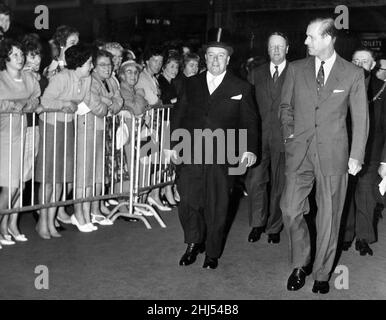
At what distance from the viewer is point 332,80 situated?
4.30 metres

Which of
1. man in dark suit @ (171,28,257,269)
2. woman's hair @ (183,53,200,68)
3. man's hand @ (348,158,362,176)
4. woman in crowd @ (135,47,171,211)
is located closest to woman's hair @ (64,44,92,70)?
man in dark suit @ (171,28,257,269)

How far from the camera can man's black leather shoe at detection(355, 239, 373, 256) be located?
5605 mm

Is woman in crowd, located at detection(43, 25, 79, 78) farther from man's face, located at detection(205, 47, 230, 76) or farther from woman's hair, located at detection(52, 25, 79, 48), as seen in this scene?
man's face, located at detection(205, 47, 230, 76)

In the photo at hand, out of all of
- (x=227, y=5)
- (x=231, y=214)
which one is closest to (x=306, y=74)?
(x=231, y=214)

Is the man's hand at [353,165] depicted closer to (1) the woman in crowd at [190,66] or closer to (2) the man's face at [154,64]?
(2) the man's face at [154,64]

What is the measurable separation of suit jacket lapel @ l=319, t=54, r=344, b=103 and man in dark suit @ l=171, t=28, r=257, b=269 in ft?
2.68

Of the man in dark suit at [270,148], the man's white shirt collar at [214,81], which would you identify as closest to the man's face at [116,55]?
the man in dark suit at [270,148]

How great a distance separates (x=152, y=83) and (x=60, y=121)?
172 centimetres

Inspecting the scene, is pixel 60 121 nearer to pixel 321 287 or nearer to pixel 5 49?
pixel 5 49

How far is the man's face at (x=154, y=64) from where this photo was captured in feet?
23.8

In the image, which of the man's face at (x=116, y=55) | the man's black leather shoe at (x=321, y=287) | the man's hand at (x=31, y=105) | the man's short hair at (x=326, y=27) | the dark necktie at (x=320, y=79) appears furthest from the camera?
the man's face at (x=116, y=55)

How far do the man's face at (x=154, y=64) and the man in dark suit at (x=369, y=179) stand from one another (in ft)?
8.37

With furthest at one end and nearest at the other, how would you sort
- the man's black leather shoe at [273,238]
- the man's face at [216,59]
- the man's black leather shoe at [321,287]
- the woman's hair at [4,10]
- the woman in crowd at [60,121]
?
the man's black leather shoe at [273,238]
the woman's hair at [4,10]
the woman in crowd at [60,121]
the man's face at [216,59]
the man's black leather shoe at [321,287]

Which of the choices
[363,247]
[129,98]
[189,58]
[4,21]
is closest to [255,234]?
[363,247]
